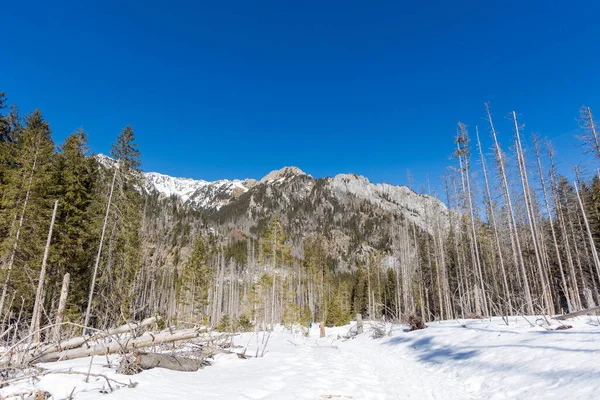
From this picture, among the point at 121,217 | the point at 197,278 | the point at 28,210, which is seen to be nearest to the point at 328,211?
the point at 197,278

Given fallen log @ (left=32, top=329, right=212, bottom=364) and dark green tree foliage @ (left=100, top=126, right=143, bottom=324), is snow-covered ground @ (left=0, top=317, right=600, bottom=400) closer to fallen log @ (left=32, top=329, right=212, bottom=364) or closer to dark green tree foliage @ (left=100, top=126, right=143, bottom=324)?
fallen log @ (left=32, top=329, right=212, bottom=364)

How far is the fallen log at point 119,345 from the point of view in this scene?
6.04 metres

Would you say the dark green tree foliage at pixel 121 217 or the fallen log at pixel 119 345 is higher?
the dark green tree foliage at pixel 121 217

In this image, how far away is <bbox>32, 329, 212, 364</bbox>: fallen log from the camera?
19.8 ft

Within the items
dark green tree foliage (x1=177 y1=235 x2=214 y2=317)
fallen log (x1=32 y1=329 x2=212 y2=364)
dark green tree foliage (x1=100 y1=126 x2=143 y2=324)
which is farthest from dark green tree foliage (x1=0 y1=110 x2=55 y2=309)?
dark green tree foliage (x1=177 y1=235 x2=214 y2=317)

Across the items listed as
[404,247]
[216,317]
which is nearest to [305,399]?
[404,247]

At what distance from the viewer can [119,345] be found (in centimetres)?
570

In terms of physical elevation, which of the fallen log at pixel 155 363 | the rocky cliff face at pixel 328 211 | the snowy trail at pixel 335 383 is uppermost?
the rocky cliff face at pixel 328 211

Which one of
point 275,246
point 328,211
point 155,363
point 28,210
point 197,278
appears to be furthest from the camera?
point 328,211

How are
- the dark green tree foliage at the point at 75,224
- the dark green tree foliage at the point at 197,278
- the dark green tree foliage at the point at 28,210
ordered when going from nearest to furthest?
1. the dark green tree foliage at the point at 28,210
2. the dark green tree foliage at the point at 75,224
3. the dark green tree foliage at the point at 197,278

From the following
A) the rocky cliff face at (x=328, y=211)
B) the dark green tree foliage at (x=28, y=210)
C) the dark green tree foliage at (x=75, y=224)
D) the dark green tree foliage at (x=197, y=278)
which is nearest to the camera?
the dark green tree foliage at (x=28, y=210)

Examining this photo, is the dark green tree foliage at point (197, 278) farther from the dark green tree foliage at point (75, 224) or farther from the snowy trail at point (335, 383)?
the snowy trail at point (335, 383)

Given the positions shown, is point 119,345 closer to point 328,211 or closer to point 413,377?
point 413,377

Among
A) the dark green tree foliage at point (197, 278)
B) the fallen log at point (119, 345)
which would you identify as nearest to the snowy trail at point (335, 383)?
the fallen log at point (119, 345)
